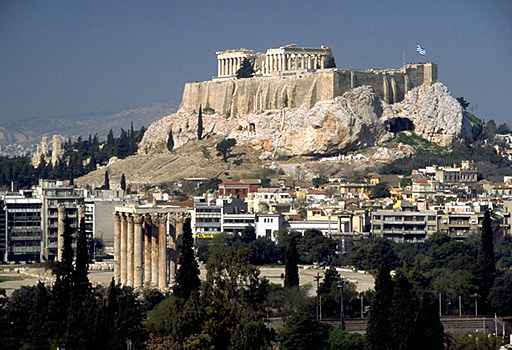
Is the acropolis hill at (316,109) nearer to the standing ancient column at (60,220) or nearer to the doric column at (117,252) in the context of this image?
the standing ancient column at (60,220)

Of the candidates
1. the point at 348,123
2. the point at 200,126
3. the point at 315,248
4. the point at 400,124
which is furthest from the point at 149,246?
the point at 200,126

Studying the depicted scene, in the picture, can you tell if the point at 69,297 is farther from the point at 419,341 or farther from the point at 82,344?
the point at 419,341

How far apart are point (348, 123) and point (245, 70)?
14.1 meters

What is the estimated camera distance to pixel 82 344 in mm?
35719

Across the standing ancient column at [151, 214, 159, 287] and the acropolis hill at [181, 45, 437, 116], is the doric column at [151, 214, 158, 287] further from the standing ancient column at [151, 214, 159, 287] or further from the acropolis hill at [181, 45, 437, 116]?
the acropolis hill at [181, 45, 437, 116]

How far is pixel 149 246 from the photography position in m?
52.2

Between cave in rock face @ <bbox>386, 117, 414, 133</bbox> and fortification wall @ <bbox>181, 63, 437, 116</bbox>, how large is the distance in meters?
1.75

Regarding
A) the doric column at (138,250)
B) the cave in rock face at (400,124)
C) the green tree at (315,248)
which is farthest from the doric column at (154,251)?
the cave in rock face at (400,124)

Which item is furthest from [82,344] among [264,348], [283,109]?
[283,109]

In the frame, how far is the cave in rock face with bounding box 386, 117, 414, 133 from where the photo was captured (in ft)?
338

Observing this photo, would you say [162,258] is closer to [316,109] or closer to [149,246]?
[149,246]

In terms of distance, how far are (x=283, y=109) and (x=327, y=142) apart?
5.96 metres

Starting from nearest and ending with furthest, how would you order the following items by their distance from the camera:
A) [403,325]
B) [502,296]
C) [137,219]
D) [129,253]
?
[403,325]
[502,296]
[137,219]
[129,253]

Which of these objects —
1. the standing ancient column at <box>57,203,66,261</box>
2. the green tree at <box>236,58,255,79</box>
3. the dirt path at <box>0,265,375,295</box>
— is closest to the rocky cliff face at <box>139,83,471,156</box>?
the green tree at <box>236,58,255,79</box>
